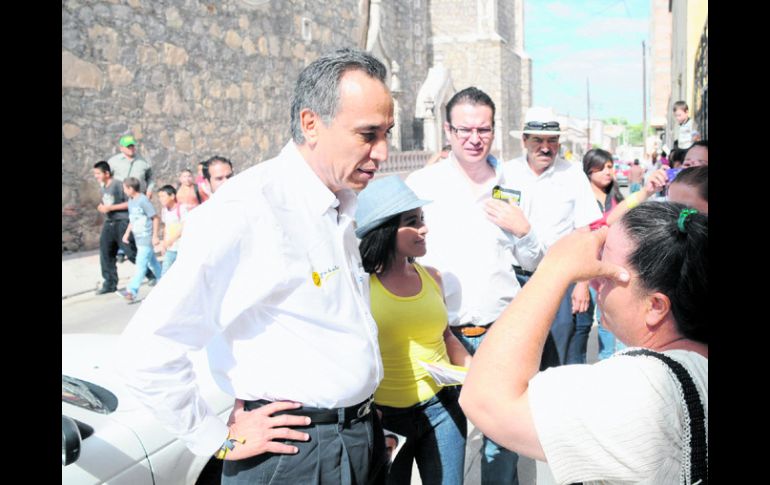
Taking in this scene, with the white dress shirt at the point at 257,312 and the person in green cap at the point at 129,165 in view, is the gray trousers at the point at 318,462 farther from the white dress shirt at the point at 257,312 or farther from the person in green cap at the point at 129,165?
the person in green cap at the point at 129,165

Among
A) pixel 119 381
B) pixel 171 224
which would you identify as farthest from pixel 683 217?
pixel 171 224

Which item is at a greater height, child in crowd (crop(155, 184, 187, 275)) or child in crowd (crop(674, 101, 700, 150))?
child in crowd (crop(674, 101, 700, 150))

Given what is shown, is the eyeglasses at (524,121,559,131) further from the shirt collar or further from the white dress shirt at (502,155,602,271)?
the shirt collar

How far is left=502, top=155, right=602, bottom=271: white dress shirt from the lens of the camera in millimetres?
3941

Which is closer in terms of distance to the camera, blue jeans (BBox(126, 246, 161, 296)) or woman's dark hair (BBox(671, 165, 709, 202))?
woman's dark hair (BBox(671, 165, 709, 202))

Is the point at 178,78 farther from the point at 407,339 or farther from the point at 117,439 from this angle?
the point at 407,339

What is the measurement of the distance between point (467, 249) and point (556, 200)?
1.02 m

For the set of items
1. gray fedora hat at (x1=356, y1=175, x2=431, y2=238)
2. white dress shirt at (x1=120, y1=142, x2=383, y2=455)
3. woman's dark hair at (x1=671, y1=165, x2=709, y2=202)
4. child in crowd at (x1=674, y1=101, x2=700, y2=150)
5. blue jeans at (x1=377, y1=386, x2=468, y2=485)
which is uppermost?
child in crowd at (x1=674, y1=101, x2=700, y2=150)

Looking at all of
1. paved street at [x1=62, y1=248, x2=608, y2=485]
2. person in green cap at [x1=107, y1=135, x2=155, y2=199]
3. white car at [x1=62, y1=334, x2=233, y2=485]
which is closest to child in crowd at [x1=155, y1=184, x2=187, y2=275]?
paved street at [x1=62, y1=248, x2=608, y2=485]

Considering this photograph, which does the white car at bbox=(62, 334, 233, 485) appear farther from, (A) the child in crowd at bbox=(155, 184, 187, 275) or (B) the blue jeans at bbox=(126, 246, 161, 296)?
(B) the blue jeans at bbox=(126, 246, 161, 296)

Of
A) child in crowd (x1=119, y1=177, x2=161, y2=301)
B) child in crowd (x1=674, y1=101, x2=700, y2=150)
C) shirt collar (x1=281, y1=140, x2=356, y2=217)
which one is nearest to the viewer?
shirt collar (x1=281, y1=140, x2=356, y2=217)

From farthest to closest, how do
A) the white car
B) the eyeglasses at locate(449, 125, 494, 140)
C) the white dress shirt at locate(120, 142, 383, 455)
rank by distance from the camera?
the eyeglasses at locate(449, 125, 494, 140) → the white car → the white dress shirt at locate(120, 142, 383, 455)
